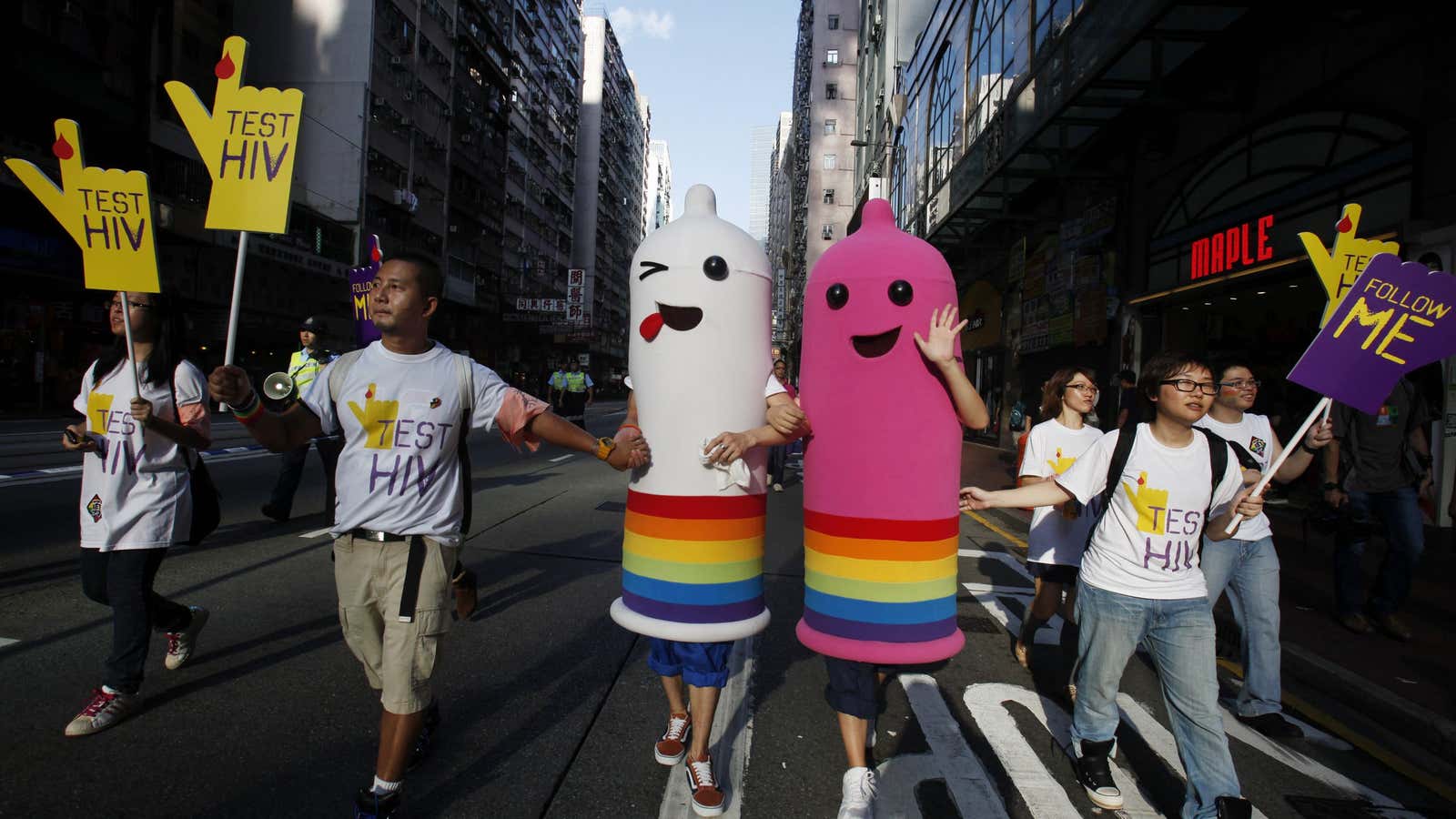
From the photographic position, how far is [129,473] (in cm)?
338

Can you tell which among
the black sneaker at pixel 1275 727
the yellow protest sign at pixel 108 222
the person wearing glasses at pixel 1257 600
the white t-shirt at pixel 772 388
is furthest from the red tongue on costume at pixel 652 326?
the black sneaker at pixel 1275 727

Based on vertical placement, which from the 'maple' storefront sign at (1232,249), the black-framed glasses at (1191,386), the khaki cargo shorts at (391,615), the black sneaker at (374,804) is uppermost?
the 'maple' storefront sign at (1232,249)

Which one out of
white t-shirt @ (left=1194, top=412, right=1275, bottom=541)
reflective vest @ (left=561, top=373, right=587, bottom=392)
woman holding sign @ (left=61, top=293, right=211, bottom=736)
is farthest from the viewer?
reflective vest @ (left=561, top=373, right=587, bottom=392)

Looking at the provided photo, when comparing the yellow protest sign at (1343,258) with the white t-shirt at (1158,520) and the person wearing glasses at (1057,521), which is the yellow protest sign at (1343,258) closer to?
the white t-shirt at (1158,520)

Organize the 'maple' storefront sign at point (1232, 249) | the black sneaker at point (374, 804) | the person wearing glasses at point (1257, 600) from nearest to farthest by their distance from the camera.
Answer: the black sneaker at point (374, 804)
the person wearing glasses at point (1257, 600)
the 'maple' storefront sign at point (1232, 249)

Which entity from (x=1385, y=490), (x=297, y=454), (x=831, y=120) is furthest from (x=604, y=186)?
(x=1385, y=490)

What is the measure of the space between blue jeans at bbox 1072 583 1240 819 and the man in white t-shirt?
2.08m

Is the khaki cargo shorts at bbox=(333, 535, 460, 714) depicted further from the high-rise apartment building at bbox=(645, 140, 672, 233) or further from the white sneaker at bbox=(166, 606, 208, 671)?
the high-rise apartment building at bbox=(645, 140, 672, 233)

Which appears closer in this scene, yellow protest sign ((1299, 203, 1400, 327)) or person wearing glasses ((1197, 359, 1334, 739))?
yellow protest sign ((1299, 203, 1400, 327))

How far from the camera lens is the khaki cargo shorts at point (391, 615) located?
2.56 m

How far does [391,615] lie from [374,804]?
57 cm

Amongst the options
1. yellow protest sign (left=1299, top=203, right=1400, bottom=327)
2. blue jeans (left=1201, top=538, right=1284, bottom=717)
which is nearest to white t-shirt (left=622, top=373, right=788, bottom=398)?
yellow protest sign (left=1299, top=203, right=1400, bottom=327)

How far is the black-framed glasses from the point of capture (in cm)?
283

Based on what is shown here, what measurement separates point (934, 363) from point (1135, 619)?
124 centimetres
